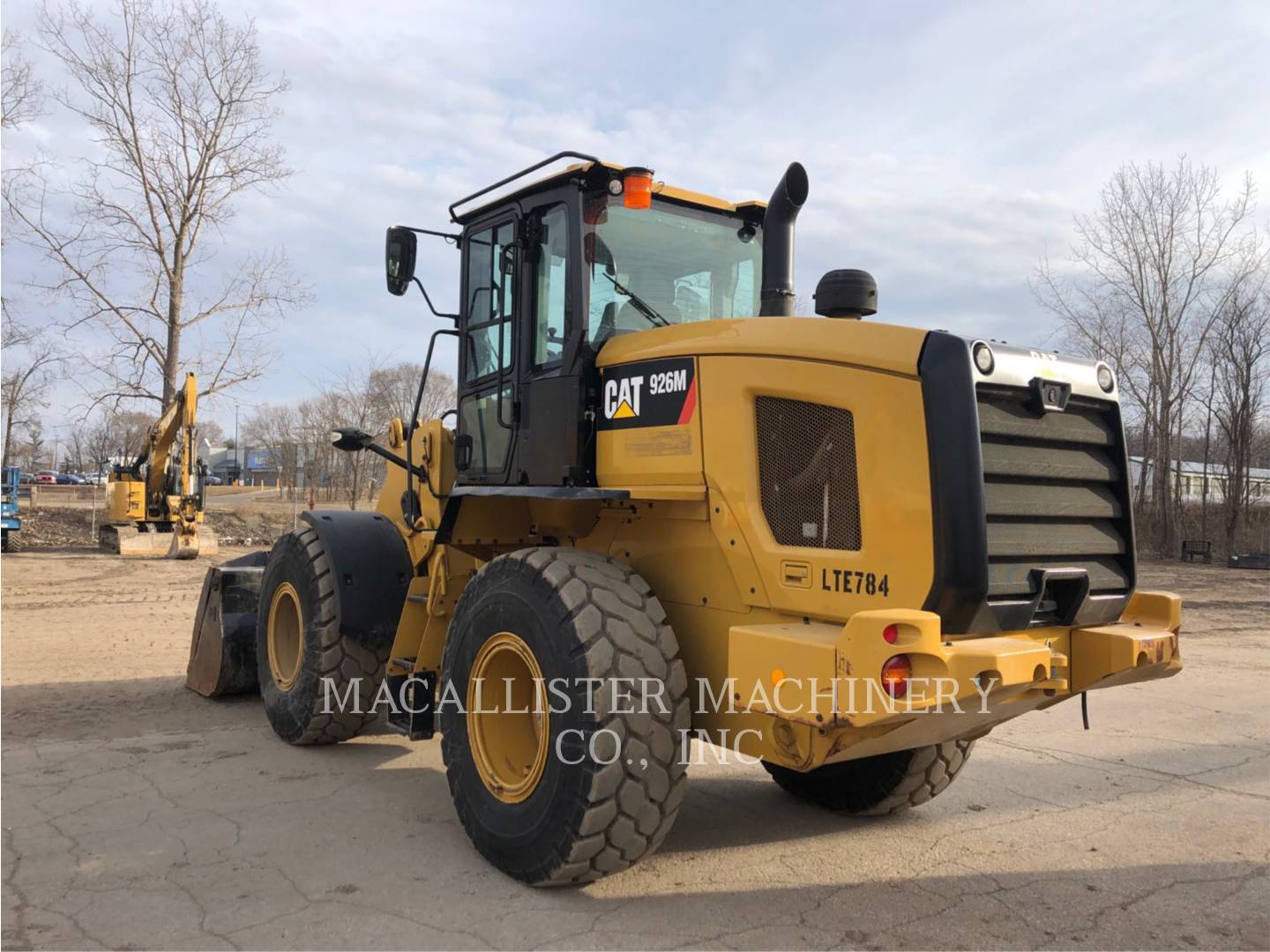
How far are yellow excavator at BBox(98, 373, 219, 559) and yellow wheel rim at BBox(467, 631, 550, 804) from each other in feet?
55.8

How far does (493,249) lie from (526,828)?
9.29 ft

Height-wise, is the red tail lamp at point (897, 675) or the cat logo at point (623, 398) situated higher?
the cat logo at point (623, 398)

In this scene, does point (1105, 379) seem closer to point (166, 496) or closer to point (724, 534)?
point (724, 534)

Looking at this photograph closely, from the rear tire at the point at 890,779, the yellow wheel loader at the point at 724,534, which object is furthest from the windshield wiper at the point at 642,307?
the rear tire at the point at 890,779

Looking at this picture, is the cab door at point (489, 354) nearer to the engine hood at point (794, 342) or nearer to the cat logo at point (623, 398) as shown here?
the cat logo at point (623, 398)

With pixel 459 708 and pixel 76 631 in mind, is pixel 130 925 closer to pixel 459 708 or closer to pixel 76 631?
pixel 459 708

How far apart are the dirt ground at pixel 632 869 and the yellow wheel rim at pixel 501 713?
40 centimetres

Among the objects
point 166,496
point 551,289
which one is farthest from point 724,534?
point 166,496

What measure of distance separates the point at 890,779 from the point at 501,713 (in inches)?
74.8

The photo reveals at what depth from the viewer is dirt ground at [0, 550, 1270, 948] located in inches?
139

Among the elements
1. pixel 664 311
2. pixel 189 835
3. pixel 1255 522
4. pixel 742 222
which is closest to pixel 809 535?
pixel 664 311

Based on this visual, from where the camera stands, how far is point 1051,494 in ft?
12.3

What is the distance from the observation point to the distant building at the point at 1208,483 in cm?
2689

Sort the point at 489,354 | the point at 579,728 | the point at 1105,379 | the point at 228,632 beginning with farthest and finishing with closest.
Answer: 1. the point at 228,632
2. the point at 489,354
3. the point at 1105,379
4. the point at 579,728
